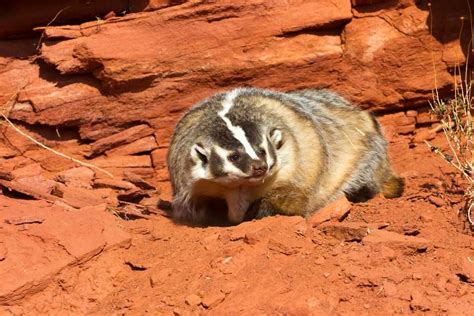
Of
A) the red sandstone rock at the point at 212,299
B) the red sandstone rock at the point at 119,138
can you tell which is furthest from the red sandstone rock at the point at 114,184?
the red sandstone rock at the point at 212,299

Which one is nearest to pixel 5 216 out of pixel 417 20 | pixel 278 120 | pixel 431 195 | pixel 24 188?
pixel 24 188

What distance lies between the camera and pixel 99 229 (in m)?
4.38

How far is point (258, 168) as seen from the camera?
4.47m

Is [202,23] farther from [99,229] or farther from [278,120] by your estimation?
[99,229]

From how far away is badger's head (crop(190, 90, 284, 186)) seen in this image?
452 centimetres

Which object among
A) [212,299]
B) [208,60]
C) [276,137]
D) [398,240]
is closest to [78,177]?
[208,60]

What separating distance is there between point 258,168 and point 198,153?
513mm

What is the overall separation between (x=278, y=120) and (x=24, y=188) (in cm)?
170

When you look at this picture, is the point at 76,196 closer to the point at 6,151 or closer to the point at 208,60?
the point at 6,151

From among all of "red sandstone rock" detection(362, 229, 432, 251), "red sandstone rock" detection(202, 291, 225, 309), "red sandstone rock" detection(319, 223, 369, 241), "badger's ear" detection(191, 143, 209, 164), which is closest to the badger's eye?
"badger's ear" detection(191, 143, 209, 164)

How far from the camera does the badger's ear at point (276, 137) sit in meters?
4.81

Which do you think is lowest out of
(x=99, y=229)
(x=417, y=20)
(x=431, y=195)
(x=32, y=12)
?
(x=431, y=195)

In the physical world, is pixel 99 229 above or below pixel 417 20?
below

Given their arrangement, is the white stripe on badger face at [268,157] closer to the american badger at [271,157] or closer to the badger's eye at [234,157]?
the american badger at [271,157]
